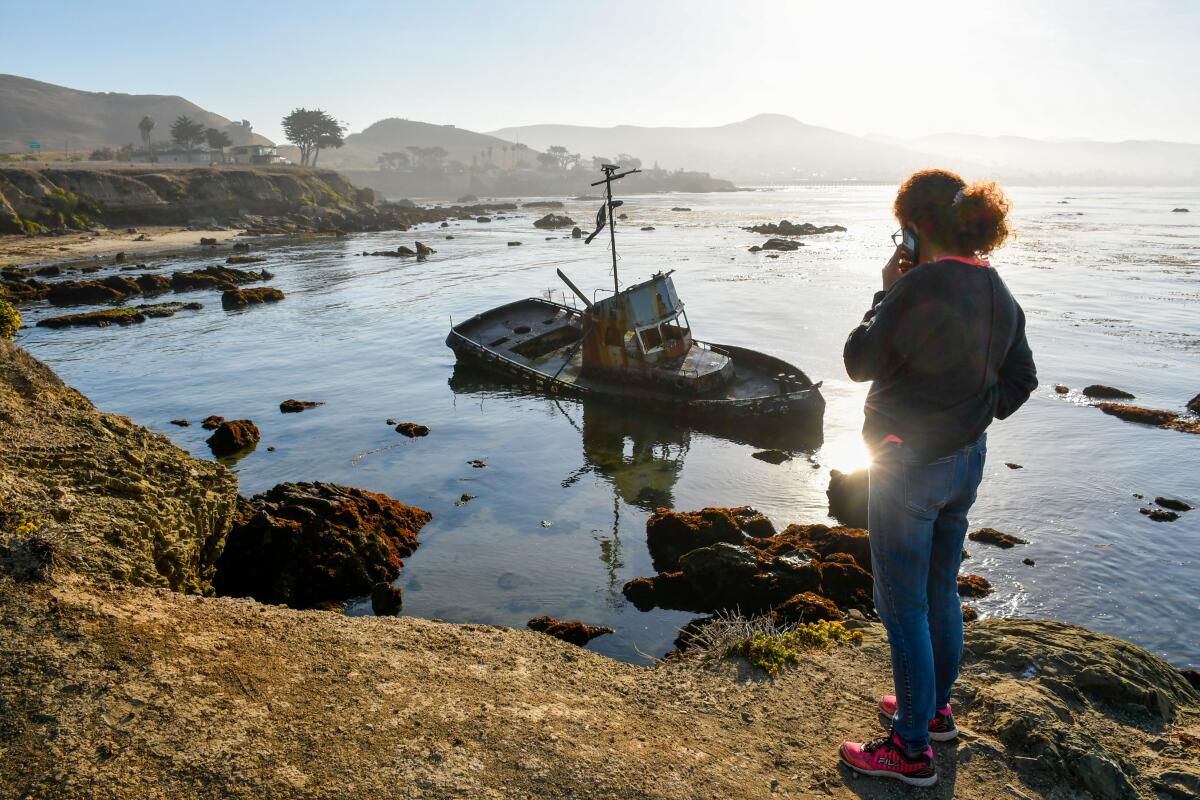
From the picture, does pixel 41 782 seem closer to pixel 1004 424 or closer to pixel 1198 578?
pixel 1198 578

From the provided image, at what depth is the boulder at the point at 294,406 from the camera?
22016mm

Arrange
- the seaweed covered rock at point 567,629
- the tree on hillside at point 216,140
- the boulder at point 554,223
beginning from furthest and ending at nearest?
the tree on hillside at point 216,140
the boulder at point 554,223
the seaweed covered rock at point 567,629

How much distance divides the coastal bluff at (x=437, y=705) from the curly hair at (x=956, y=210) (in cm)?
345

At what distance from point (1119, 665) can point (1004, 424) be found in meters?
15.1

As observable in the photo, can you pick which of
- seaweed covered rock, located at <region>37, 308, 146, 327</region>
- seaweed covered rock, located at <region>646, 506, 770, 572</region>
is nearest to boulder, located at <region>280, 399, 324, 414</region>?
seaweed covered rock, located at <region>646, 506, 770, 572</region>

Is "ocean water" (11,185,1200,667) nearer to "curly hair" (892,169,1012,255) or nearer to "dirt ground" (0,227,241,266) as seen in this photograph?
"curly hair" (892,169,1012,255)

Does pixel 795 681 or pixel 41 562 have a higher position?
pixel 41 562

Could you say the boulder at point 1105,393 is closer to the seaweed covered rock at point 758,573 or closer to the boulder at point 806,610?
the seaweed covered rock at point 758,573

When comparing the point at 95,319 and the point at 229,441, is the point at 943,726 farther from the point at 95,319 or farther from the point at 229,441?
the point at 95,319

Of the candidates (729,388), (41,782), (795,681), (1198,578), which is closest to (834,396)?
(729,388)

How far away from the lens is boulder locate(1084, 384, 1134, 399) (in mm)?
21261

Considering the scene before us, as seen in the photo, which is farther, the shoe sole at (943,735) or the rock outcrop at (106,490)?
the rock outcrop at (106,490)

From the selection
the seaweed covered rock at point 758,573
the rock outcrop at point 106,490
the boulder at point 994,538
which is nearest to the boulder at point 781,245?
the boulder at point 994,538

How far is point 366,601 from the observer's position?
11.1 m
